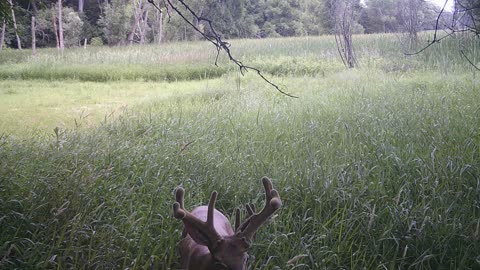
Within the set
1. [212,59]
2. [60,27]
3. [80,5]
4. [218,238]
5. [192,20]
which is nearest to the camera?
[218,238]

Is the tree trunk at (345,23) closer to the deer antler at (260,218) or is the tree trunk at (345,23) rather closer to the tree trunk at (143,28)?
the tree trunk at (143,28)

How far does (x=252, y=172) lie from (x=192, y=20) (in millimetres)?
7512

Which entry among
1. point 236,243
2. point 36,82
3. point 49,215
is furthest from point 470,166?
point 36,82

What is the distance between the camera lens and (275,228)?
248 cm

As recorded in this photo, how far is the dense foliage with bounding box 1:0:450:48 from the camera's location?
761 centimetres

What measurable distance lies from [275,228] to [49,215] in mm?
1296

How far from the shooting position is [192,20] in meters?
10.2

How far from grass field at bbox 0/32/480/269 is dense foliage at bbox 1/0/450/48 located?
143cm

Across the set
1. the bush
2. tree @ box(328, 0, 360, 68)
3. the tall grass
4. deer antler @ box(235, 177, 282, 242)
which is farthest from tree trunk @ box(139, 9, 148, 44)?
deer antler @ box(235, 177, 282, 242)

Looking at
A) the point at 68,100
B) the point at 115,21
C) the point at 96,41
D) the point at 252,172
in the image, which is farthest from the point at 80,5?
the point at 252,172

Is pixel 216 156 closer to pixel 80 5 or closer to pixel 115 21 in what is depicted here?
pixel 80 5

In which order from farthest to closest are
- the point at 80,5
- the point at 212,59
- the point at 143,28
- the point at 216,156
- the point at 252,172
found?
the point at 212,59 < the point at 143,28 < the point at 80,5 < the point at 216,156 < the point at 252,172

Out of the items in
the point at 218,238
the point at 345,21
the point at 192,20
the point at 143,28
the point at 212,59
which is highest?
the point at 345,21

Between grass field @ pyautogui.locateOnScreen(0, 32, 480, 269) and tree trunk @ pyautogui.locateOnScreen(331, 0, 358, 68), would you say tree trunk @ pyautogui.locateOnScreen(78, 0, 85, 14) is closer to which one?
grass field @ pyautogui.locateOnScreen(0, 32, 480, 269)
